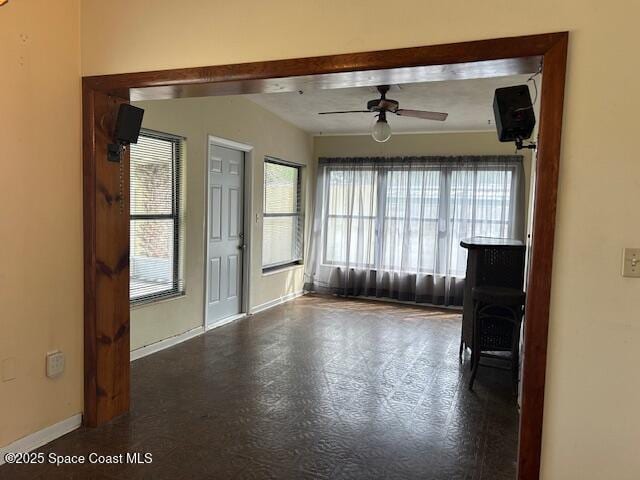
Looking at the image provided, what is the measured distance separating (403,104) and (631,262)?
12.3 feet

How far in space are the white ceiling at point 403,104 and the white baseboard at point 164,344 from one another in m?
2.72

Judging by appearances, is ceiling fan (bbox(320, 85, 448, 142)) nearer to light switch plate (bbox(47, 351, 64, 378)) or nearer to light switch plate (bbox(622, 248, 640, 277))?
light switch plate (bbox(622, 248, 640, 277))

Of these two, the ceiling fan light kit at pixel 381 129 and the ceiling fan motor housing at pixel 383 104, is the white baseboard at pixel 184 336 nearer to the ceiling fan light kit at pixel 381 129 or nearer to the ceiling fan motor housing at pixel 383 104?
the ceiling fan light kit at pixel 381 129

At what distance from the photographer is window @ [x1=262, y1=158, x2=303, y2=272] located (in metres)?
6.20

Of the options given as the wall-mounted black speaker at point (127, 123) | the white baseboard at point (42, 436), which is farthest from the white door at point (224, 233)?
the white baseboard at point (42, 436)

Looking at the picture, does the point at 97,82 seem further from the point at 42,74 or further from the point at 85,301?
the point at 85,301

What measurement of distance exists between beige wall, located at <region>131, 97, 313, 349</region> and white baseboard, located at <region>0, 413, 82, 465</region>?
4.23 ft

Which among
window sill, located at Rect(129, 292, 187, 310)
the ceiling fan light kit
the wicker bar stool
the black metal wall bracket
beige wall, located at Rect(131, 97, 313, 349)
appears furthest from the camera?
the ceiling fan light kit

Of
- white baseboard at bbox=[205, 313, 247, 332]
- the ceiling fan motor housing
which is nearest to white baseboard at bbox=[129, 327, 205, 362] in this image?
white baseboard at bbox=[205, 313, 247, 332]

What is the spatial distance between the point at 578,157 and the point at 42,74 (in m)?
2.63

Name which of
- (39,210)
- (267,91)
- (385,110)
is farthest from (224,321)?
(267,91)

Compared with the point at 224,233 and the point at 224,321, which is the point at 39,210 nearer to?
the point at 224,233

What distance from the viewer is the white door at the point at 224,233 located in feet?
16.3

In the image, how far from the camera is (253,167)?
220 inches
